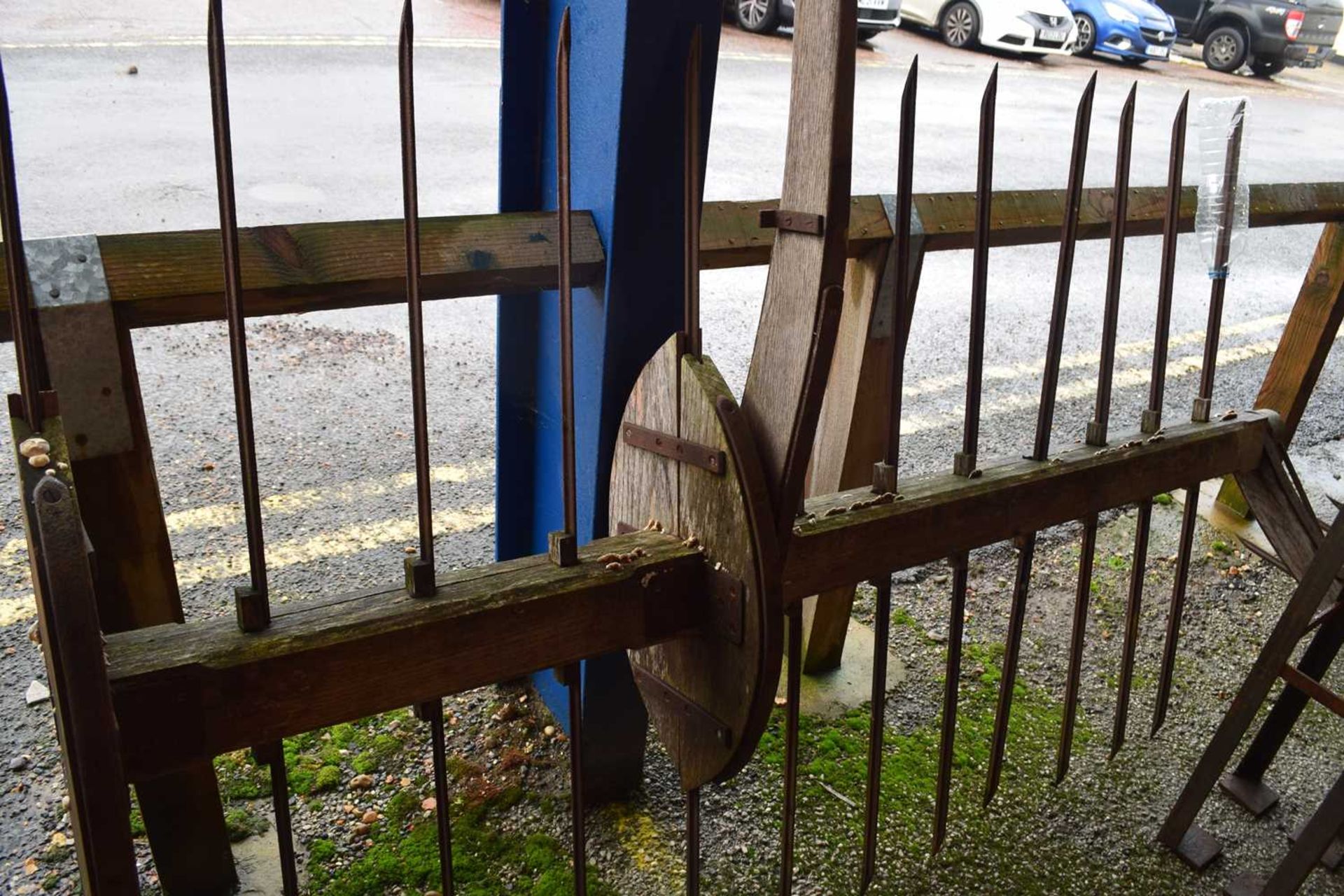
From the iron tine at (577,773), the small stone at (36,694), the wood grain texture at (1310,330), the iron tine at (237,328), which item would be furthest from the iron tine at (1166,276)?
the small stone at (36,694)

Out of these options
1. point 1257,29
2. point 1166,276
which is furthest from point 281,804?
point 1257,29

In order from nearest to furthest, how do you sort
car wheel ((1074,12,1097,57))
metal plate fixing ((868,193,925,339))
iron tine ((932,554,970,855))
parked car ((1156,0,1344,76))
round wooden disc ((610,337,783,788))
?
round wooden disc ((610,337,783,788)), iron tine ((932,554,970,855)), metal plate fixing ((868,193,925,339)), car wheel ((1074,12,1097,57)), parked car ((1156,0,1344,76))

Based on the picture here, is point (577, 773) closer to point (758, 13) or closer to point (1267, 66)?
point (758, 13)

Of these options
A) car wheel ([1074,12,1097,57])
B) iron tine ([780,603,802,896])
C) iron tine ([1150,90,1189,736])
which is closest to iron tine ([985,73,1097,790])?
iron tine ([1150,90,1189,736])

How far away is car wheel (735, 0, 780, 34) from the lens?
8773 millimetres

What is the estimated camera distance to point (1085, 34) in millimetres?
13008

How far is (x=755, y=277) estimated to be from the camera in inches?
231

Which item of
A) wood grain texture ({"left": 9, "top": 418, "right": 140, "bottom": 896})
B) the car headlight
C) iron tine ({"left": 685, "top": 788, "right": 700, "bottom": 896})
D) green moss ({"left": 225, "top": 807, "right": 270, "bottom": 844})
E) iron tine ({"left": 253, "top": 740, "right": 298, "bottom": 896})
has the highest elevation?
the car headlight

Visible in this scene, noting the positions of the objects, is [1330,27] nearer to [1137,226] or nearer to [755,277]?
[755,277]

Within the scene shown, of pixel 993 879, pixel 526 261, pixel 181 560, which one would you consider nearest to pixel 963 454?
pixel 526 261

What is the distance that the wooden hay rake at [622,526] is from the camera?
1081 mm

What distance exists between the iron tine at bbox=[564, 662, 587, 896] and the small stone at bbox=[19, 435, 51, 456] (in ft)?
2.29

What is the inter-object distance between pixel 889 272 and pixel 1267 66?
16.1m

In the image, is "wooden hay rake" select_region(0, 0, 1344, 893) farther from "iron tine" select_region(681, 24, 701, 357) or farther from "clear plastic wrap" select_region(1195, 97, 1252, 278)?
"clear plastic wrap" select_region(1195, 97, 1252, 278)
